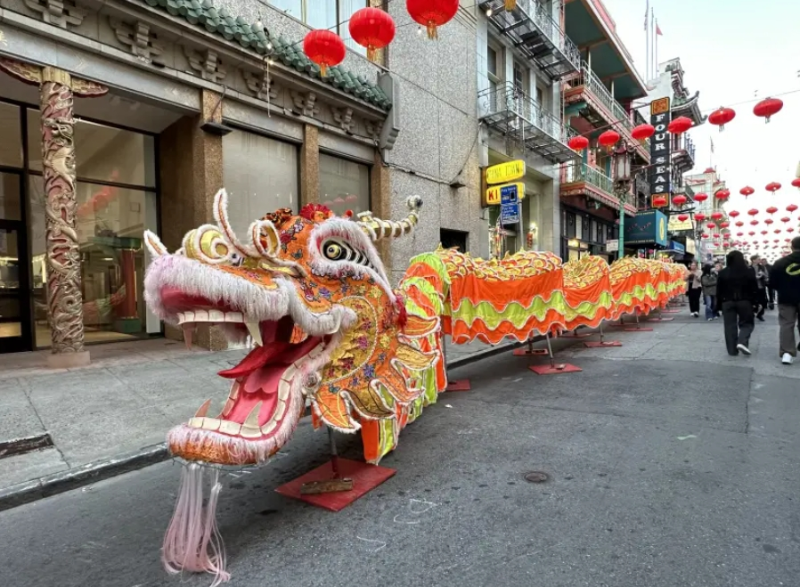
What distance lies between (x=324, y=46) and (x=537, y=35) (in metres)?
12.1

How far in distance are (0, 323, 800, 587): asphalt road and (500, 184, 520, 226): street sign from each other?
30.0 feet

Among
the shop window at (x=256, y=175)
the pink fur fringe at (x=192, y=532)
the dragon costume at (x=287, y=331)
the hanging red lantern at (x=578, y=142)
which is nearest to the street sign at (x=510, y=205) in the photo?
the hanging red lantern at (x=578, y=142)

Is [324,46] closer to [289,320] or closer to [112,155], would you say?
[112,155]

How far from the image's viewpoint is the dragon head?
2057mm

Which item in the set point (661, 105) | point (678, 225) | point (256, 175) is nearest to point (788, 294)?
point (256, 175)

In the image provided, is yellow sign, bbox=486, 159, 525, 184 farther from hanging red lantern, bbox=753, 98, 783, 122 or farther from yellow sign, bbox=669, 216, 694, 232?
yellow sign, bbox=669, 216, 694, 232

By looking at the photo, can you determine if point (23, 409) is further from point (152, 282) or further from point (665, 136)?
point (665, 136)

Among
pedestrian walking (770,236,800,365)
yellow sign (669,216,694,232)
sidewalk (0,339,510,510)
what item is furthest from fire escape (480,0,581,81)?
yellow sign (669,216,694,232)

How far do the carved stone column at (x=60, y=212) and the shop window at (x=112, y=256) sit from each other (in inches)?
105

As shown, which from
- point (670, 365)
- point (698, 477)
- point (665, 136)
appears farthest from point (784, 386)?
point (665, 136)

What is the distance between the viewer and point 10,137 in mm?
8227

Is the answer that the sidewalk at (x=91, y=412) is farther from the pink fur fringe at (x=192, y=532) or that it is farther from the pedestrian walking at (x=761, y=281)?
the pedestrian walking at (x=761, y=281)

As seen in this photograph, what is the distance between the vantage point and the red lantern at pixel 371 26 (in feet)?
21.4

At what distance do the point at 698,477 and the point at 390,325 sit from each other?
2466mm
